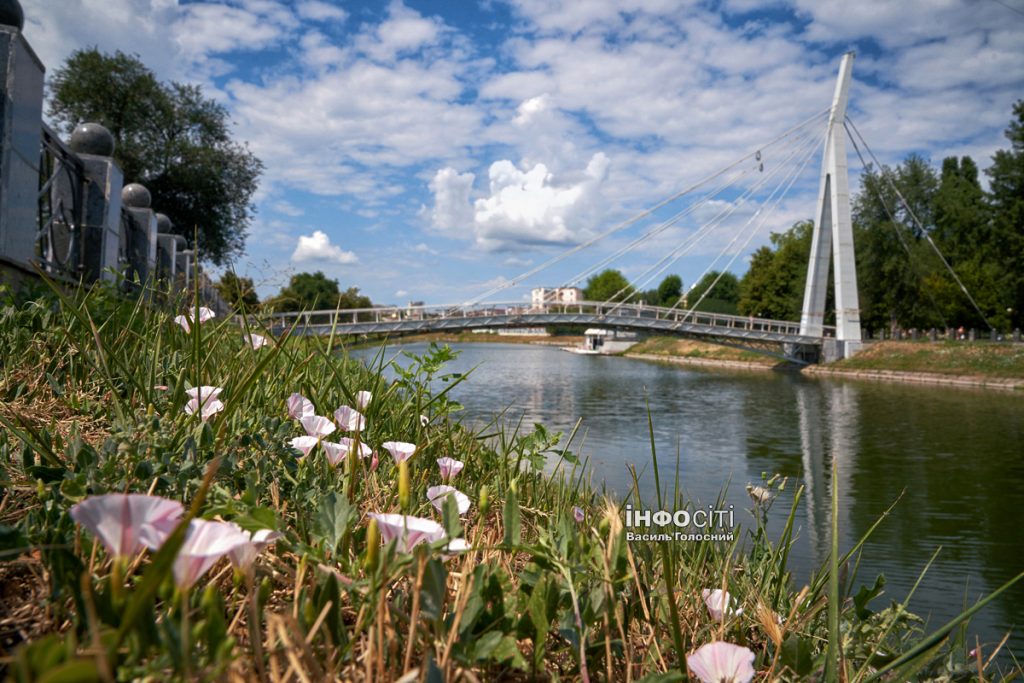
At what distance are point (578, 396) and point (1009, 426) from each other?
894 cm

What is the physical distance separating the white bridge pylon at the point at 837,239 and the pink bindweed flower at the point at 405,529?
3093 cm

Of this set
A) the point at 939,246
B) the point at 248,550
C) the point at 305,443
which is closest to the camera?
the point at 248,550

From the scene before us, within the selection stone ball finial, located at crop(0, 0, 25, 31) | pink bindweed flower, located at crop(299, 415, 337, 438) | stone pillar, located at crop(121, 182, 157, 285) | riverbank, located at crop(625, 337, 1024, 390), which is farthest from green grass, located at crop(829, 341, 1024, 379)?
pink bindweed flower, located at crop(299, 415, 337, 438)

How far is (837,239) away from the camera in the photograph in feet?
93.3

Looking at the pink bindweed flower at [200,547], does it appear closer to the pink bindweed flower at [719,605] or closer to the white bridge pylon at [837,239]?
the pink bindweed flower at [719,605]

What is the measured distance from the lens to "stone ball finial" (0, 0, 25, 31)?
411 centimetres

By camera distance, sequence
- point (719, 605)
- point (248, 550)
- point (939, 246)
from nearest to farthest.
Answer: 1. point (248, 550)
2. point (719, 605)
3. point (939, 246)

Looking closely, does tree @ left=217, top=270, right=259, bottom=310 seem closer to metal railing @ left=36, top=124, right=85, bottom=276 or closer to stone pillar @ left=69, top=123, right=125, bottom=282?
metal railing @ left=36, top=124, right=85, bottom=276

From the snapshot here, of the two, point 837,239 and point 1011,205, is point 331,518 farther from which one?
point 1011,205

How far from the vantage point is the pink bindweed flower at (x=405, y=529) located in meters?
0.82

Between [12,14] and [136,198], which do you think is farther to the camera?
[136,198]

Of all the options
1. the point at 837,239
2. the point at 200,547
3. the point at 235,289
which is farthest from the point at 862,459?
the point at 837,239

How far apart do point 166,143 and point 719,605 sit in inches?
1078

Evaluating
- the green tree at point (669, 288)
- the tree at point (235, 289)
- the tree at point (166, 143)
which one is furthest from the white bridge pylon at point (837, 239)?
the green tree at point (669, 288)
